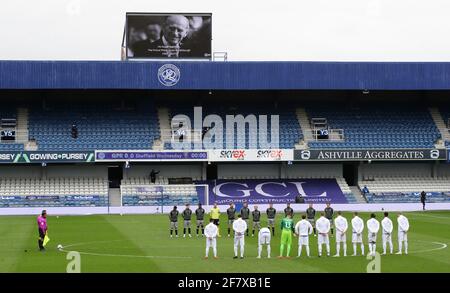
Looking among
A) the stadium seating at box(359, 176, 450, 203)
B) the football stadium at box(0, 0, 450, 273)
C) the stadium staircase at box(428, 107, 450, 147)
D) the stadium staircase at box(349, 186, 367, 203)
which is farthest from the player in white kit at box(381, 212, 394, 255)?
the stadium staircase at box(428, 107, 450, 147)

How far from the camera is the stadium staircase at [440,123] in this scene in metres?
69.4

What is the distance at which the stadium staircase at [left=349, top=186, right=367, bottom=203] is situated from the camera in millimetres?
65713

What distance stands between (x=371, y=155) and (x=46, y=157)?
28.1 m

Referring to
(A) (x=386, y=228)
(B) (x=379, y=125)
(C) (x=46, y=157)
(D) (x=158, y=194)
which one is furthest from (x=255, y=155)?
(A) (x=386, y=228)

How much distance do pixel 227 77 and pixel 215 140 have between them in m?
5.68

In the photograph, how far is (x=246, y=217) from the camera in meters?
39.2

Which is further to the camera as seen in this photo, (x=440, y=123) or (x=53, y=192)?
(x=440, y=123)

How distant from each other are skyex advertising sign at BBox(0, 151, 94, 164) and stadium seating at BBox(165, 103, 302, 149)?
972 centimetres

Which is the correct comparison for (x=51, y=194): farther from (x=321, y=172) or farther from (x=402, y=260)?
(x=402, y=260)

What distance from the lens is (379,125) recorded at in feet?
230

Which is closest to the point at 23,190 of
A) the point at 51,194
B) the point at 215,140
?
the point at 51,194

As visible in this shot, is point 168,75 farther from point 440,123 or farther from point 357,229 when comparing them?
point 357,229

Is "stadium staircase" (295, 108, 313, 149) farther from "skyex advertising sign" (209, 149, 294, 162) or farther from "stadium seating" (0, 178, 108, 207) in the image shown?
"stadium seating" (0, 178, 108, 207)
